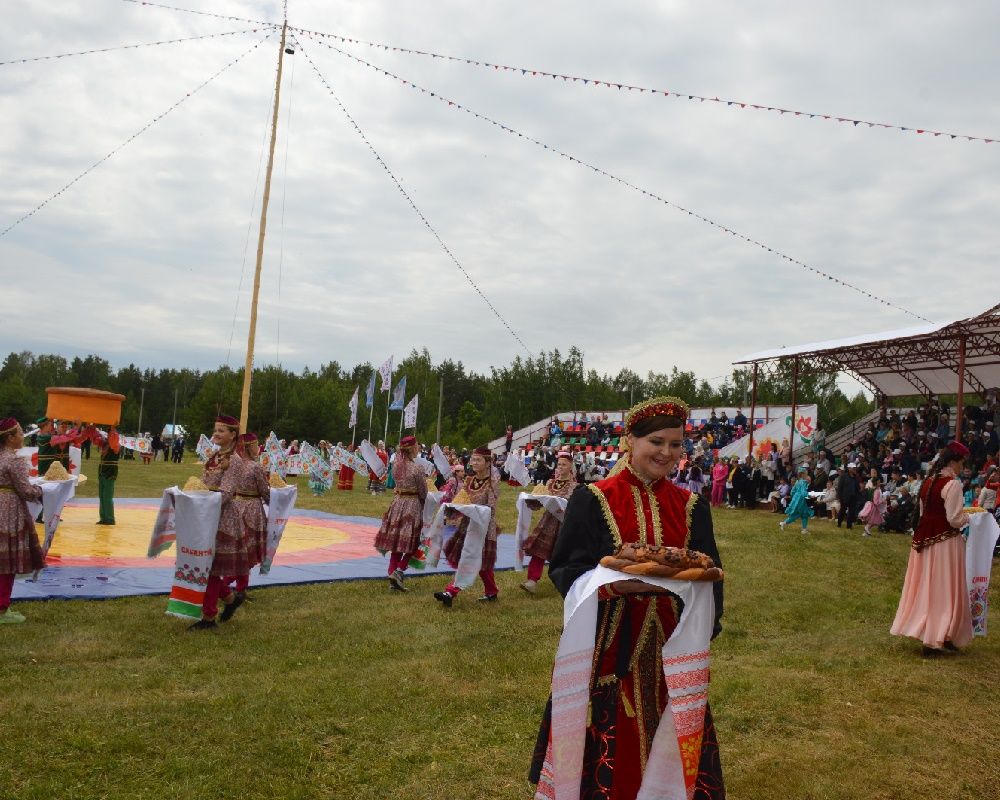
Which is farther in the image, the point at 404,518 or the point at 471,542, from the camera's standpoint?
the point at 404,518

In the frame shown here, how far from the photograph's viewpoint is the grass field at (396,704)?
4.62 meters

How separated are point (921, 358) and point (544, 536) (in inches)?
835

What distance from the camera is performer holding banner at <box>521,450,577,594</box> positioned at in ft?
35.2

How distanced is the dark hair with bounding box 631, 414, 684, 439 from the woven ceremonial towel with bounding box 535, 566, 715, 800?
635 mm

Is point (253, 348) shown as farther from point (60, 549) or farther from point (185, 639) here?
point (185, 639)

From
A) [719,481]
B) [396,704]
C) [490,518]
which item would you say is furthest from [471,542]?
[719,481]

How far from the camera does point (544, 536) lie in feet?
35.4

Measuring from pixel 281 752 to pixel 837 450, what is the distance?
94.3ft

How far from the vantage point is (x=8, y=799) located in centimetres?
412

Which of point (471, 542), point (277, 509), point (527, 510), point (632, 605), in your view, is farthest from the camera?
point (527, 510)

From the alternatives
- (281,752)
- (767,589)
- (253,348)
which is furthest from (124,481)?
(281,752)

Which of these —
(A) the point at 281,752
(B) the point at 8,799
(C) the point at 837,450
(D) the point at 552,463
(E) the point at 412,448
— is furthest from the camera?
(D) the point at 552,463

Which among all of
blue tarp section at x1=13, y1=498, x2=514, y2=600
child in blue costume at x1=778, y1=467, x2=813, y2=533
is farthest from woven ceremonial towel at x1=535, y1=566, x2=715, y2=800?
child in blue costume at x1=778, y1=467, x2=813, y2=533

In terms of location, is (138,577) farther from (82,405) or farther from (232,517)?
(82,405)
